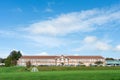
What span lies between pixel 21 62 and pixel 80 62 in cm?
3667

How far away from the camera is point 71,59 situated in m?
199

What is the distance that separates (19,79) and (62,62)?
165639mm

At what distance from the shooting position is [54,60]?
19588cm

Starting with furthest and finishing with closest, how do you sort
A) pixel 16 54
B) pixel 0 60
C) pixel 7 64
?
pixel 0 60 → pixel 16 54 → pixel 7 64

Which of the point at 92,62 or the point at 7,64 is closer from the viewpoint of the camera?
the point at 7,64

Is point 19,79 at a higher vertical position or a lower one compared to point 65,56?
lower

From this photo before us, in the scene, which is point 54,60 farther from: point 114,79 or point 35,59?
point 114,79

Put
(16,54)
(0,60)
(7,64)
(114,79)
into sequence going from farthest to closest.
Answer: (0,60) → (16,54) → (7,64) → (114,79)

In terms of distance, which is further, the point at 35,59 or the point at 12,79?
the point at 35,59

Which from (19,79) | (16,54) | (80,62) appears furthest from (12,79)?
(80,62)

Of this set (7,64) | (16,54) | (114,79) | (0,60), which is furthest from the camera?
(0,60)

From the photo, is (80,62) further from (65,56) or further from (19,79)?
(19,79)

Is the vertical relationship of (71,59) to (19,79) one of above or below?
above

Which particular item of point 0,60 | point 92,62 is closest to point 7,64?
point 0,60
